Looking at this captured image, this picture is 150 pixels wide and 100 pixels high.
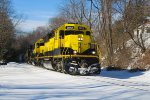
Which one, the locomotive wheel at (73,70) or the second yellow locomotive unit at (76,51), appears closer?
the second yellow locomotive unit at (76,51)

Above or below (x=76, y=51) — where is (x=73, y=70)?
below

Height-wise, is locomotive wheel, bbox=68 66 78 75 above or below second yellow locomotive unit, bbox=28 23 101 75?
below

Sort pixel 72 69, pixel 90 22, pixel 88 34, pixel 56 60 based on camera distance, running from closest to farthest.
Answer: pixel 72 69 → pixel 88 34 → pixel 56 60 → pixel 90 22

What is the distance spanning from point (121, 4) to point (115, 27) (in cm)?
444

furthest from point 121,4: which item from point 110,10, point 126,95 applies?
point 126,95

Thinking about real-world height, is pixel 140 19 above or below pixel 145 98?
above

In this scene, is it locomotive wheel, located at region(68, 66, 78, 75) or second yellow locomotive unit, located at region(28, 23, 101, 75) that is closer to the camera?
second yellow locomotive unit, located at region(28, 23, 101, 75)

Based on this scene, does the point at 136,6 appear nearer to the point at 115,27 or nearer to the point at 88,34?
the point at 115,27

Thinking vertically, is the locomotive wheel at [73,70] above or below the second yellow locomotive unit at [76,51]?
below

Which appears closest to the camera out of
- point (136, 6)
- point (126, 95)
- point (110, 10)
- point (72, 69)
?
point (126, 95)

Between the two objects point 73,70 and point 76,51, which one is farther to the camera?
point 76,51

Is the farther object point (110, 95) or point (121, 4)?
point (121, 4)

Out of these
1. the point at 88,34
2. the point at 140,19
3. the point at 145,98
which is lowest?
the point at 145,98

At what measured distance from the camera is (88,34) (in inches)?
895
